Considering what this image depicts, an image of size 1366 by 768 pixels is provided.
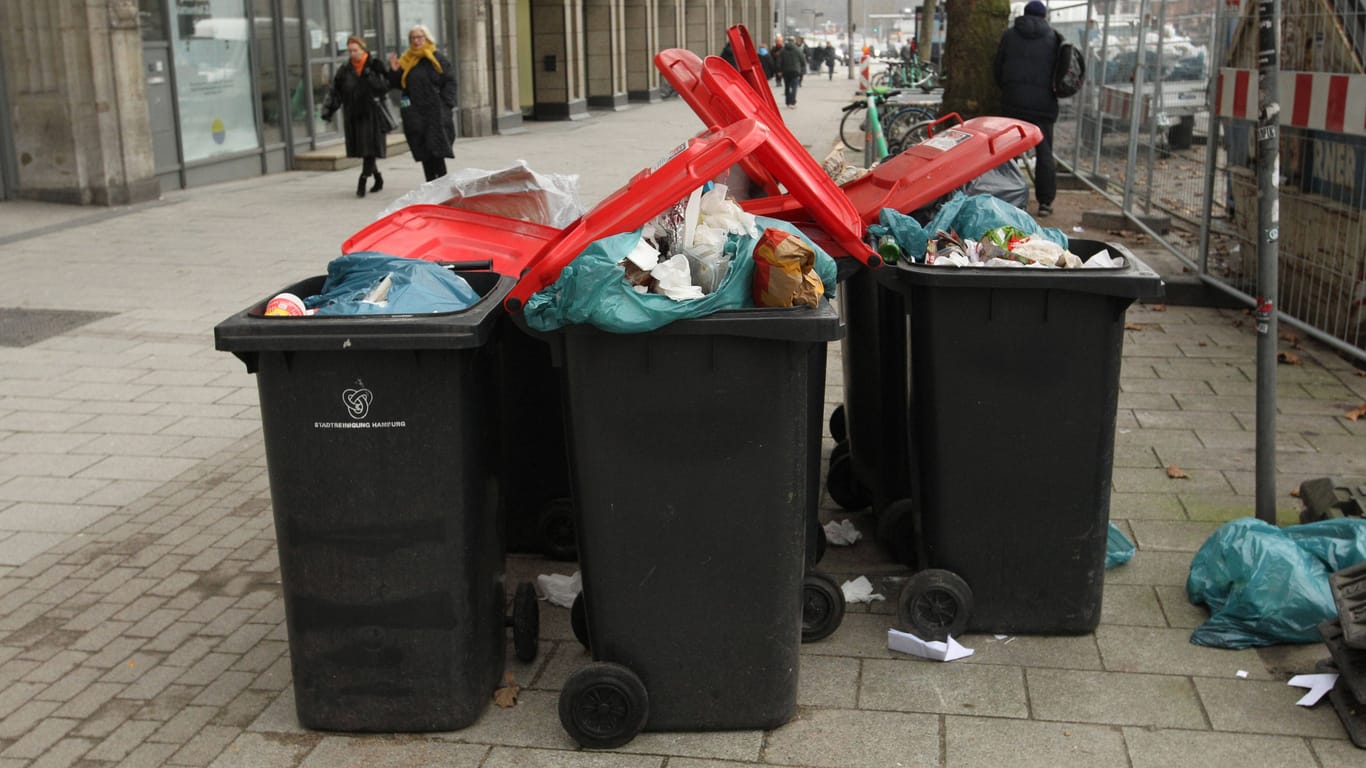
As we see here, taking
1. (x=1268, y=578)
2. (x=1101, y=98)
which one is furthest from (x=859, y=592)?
(x=1101, y=98)

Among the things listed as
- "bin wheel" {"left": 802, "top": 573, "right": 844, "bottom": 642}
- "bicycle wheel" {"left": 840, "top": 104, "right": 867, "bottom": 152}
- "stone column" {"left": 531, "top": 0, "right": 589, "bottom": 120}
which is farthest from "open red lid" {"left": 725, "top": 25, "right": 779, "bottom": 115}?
"stone column" {"left": 531, "top": 0, "right": 589, "bottom": 120}

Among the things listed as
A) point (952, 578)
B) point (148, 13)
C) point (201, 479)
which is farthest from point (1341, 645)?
point (148, 13)

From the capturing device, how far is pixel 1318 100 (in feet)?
22.4

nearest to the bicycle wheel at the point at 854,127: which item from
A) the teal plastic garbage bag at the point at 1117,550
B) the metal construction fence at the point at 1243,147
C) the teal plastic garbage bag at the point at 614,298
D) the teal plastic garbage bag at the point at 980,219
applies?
the metal construction fence at the point at 1243,147

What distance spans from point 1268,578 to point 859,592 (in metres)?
1.19

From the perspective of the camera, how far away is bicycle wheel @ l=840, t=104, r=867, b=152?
2039 centimetres

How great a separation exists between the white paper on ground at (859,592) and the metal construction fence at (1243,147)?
11.4 feet

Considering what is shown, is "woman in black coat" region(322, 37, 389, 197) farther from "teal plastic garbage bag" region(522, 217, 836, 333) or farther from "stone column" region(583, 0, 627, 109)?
"stone column" region(583, 0, 627, 109)

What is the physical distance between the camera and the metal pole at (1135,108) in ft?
34.7

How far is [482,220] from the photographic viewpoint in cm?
460

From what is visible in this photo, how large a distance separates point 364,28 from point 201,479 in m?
14.6

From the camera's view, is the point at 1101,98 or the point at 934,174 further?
the point at 1101,98

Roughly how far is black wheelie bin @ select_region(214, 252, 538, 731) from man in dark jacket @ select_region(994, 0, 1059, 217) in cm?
918

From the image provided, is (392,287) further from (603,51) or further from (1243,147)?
(603,51)
